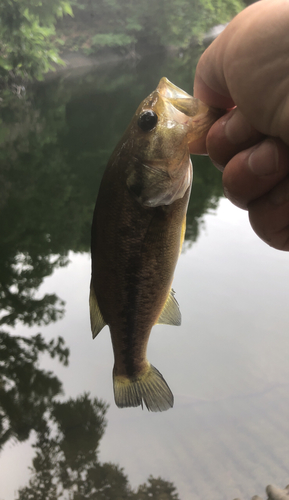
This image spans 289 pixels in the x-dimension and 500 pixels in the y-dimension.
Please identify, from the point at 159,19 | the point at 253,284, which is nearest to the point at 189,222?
the point at 253,284

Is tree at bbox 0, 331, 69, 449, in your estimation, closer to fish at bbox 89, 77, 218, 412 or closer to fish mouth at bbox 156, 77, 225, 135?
fish at bbox 89, 77, 218, 412

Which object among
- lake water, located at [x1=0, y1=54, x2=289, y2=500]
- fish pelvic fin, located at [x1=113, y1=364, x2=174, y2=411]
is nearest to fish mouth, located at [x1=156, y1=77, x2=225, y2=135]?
fish pelvic fin, located at [x1=113, y1=364, x2=174, y2=411]

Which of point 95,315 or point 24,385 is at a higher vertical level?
point 95,315

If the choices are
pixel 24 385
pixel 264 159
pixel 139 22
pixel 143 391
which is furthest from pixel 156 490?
pixel 139 22

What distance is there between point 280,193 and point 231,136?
0.25 metres

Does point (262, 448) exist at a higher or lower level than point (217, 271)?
lower

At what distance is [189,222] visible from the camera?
241 inches

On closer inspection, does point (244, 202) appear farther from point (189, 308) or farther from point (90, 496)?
point (189, 308)

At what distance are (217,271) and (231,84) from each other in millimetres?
4030

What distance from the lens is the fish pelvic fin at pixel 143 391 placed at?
161cm

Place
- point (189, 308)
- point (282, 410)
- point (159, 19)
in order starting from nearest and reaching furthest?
point (282, 410) < point (189, 308) < point (159, 19)

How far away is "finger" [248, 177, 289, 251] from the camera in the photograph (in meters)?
1.17

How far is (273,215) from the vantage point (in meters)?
1.23

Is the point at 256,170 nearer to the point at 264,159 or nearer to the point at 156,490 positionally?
the point at 264,159
